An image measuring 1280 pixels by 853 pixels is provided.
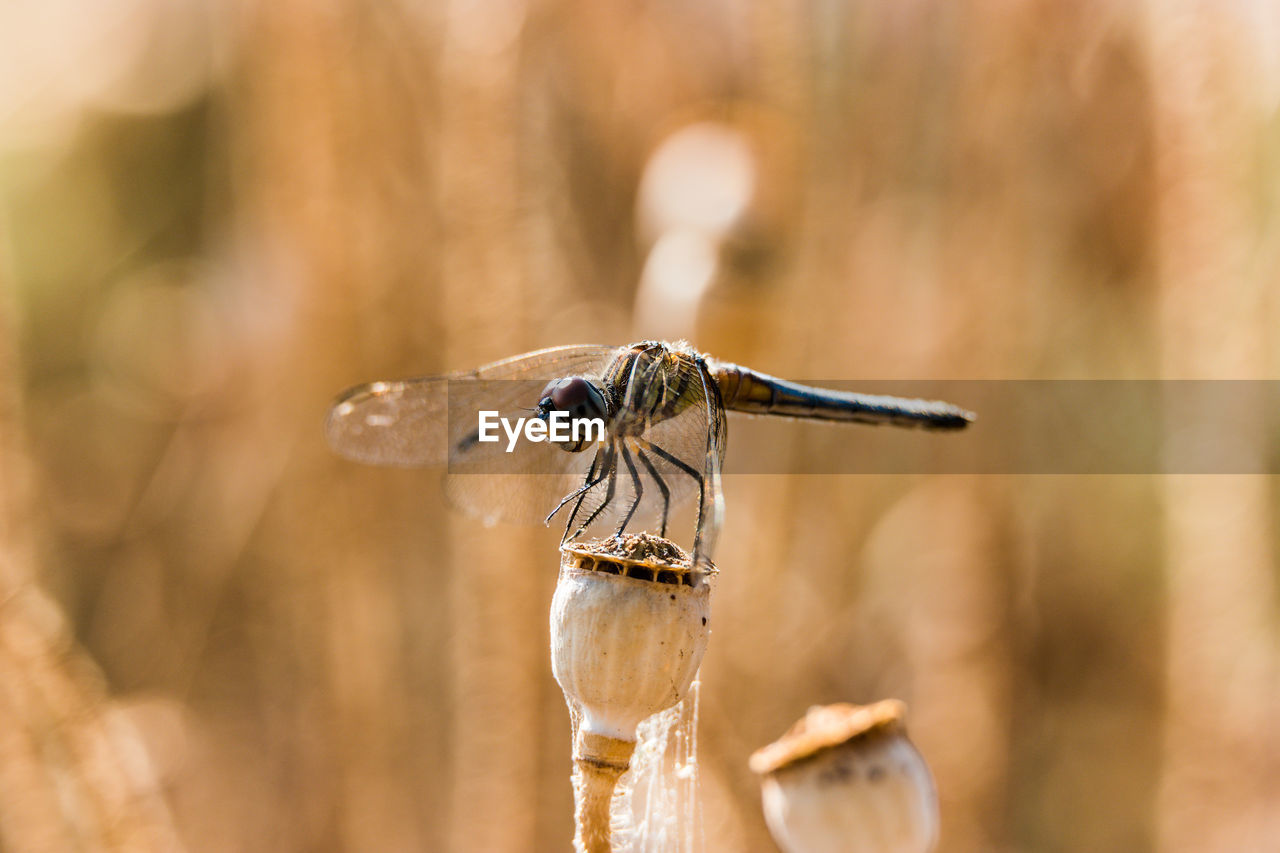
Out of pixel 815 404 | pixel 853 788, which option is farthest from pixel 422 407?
pixel 853 788

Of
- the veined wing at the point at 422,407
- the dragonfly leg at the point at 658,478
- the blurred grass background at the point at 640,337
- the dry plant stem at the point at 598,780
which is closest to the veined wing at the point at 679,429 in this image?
the dragonfly leg at the point at 658,478

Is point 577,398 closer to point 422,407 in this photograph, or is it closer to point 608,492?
point 608,492

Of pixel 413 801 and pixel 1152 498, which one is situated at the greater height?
pixel 1152 498

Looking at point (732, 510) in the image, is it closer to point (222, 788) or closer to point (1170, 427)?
point (1170, 427)

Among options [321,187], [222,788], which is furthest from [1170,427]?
[222,788]

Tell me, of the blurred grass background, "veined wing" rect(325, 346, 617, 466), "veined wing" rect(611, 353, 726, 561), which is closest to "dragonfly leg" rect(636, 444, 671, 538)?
"veined wing" rect(611, 353, 726, 561)

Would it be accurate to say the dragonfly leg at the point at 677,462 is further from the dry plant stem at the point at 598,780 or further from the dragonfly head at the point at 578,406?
the dry plant stem at the point at 598,780
